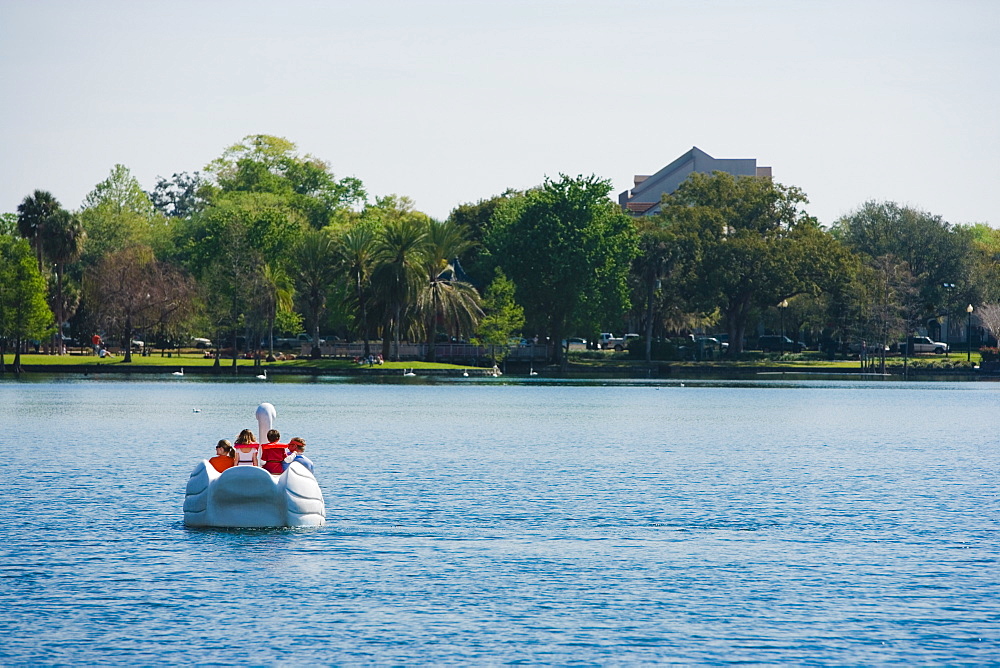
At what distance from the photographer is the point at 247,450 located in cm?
2903

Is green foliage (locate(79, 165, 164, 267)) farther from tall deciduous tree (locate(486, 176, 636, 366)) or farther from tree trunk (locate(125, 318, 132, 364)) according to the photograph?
Answer: tall deciduous tree (locate(486, 176, 636, 366))

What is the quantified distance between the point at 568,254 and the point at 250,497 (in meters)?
92.0

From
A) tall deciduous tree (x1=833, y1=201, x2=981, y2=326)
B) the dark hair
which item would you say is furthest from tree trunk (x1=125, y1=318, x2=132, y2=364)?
the dark hair

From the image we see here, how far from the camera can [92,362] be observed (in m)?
120

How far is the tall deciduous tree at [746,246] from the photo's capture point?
12588 centimetres

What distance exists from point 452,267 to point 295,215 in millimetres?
→ 18361

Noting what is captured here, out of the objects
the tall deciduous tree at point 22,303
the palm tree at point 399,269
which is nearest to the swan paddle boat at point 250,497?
the palm tree at point 399,269

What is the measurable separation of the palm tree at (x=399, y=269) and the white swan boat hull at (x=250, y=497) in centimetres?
8457

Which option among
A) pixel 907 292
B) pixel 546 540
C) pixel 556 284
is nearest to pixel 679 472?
pixel 546 540

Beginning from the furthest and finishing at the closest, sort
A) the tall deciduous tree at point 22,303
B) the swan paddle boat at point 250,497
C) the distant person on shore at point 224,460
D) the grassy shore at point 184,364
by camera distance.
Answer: the grassy shore at point 184,364, the tall deciduous tree at point 22,303, the distant person on shore at point 224,460, the swan paddle boat at point 250,497

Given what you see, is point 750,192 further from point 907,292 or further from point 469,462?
point 469,462

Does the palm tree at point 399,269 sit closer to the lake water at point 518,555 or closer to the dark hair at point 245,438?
the lake water at point 518,555

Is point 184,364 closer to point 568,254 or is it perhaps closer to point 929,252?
point 568,254

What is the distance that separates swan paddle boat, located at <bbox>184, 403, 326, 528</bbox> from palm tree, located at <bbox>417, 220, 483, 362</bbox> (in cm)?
8620
